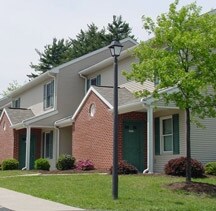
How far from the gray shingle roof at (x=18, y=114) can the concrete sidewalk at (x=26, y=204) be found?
735 inches

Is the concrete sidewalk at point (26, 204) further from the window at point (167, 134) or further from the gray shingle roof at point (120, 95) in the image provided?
the gray shingle roof at point (120, 95)

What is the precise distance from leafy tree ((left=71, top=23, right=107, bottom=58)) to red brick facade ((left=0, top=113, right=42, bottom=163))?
87.8 feet

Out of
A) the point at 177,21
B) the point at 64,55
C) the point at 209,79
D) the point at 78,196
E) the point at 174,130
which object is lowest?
the point at 78,196

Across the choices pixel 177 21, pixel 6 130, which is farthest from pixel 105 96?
pixel 6 130

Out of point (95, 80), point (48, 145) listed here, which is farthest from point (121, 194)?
point (48, 145)

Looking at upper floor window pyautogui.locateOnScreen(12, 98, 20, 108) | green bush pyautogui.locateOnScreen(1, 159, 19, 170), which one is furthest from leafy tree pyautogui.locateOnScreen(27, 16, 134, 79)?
green bush pyautogui.locateOnScreen(1, 159, 19, 170)

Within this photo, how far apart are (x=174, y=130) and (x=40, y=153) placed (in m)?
14.3

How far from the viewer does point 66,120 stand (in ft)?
91.9

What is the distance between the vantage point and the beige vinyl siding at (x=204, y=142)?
20766 mm

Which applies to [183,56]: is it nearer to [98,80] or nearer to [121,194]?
[121,194]

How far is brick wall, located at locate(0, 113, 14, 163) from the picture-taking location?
32.8 meters

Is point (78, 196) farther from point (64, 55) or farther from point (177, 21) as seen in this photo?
point (64, 55)

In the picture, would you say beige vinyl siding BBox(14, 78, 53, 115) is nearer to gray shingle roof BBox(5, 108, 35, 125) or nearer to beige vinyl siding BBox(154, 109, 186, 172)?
gray shingle roof BBox(5, 108, 35, 125)

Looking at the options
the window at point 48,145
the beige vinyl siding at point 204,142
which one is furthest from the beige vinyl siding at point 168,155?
the window at point 48,145
